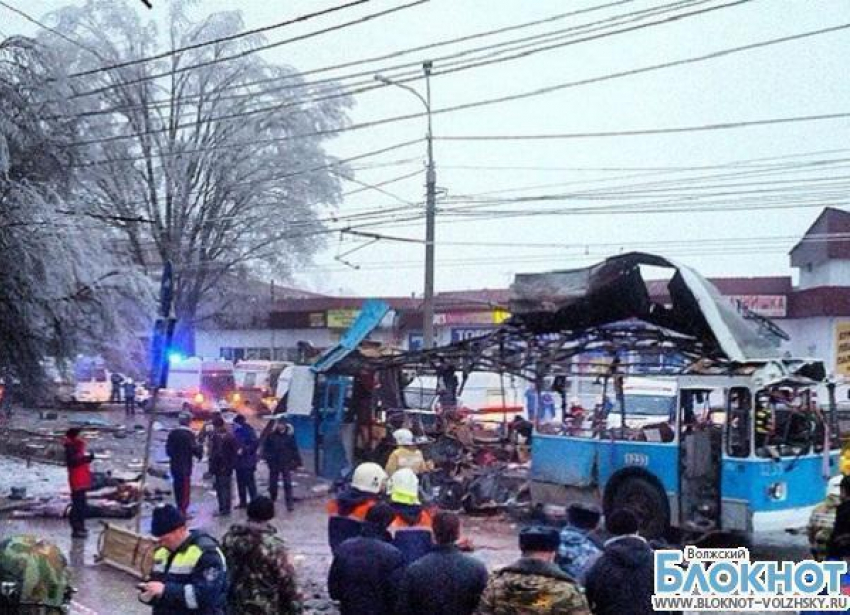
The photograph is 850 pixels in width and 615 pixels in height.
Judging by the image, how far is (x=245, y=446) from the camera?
17.4 meters

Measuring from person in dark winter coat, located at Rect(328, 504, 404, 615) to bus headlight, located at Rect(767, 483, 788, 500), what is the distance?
7.64 metres

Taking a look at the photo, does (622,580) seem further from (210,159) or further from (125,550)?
(210,159)

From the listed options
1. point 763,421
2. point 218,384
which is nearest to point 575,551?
point 763,421

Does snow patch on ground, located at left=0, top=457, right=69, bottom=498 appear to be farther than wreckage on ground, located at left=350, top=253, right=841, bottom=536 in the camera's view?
Yes

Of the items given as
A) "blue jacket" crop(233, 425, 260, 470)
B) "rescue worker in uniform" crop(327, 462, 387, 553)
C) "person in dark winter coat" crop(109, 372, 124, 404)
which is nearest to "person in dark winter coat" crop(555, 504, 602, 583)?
"rescue worker in uniform" crop(327, 462, 387, 553)

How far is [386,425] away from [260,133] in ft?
75.7

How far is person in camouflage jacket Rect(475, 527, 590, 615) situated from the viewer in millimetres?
5582

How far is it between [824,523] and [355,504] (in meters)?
4.15

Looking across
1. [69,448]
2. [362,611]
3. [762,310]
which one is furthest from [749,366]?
[762,310]

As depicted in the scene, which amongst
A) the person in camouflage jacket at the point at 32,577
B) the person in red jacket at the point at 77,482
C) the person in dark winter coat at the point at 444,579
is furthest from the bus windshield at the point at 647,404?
the person in camouflage jacket at the point at 32,577

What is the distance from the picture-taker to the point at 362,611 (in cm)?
716

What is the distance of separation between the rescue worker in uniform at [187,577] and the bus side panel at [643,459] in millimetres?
9151

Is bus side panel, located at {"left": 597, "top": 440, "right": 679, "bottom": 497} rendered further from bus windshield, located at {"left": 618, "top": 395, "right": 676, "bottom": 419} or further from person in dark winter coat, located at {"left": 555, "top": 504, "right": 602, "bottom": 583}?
person in dark winter coat, located at {"left": 555, "top": 504, "right": 602, "bottom": 583}

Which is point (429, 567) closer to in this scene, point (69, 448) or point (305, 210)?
Result: point (69, 448)
